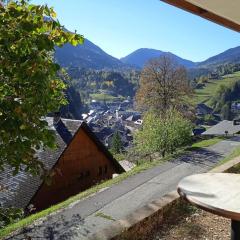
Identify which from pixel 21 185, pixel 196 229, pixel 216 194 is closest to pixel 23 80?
pixel 216 194

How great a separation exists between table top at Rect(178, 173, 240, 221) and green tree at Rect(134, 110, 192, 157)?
94.5ft

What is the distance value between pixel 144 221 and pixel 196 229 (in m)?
0.75

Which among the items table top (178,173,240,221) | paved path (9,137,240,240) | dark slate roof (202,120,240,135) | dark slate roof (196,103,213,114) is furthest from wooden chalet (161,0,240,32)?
dark slate roof (196,103,213,114)

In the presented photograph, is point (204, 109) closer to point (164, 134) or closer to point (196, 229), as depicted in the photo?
point (164, 134)

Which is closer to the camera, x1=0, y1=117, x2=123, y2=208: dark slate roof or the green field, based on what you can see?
x1=0, y1=117, x2=123, y2=208: dark slate roof

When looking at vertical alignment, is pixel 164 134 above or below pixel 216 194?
below

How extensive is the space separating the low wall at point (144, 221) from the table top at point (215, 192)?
104cm

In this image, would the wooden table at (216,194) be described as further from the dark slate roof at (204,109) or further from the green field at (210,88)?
the green field at (210,88)

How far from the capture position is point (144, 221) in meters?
4.89

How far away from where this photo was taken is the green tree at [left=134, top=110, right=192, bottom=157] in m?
33.1

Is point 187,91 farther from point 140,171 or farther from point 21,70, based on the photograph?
point 21,70

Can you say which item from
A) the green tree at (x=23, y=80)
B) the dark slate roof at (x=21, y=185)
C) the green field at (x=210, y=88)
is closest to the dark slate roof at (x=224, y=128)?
the dark slate roof at (x=21, y=185)

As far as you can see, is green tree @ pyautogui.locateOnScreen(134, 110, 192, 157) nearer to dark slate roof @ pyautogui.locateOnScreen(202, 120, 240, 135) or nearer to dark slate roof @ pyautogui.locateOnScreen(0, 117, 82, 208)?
dark slate roof @ pyautogui.locateOnScreen(0, 117, 82, 208)

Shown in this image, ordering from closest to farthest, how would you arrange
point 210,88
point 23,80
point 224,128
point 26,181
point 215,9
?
point 23,80, point 215,9, point 26,181, point 224,128, point 210,88
